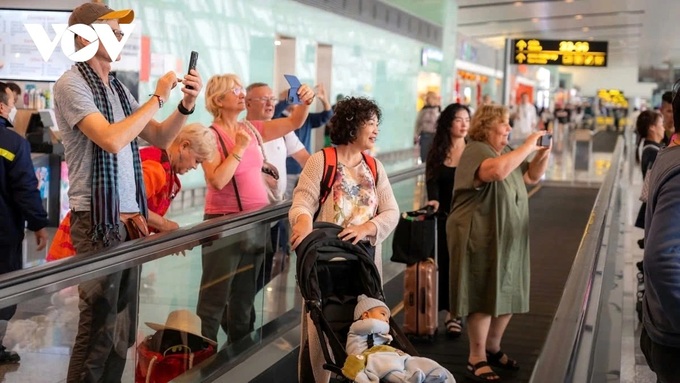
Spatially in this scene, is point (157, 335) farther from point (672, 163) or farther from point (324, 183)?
point (672, 163)

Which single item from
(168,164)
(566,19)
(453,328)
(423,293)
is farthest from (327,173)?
(566,19)

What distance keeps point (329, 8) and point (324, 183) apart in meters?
15.4

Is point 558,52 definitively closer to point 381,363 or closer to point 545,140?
point 545,140

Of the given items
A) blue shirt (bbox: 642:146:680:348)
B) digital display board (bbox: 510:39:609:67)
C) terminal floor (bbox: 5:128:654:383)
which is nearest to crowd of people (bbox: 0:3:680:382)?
blue shirt (bbox: 642:146:680:348)

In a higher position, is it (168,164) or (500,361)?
(168,164)

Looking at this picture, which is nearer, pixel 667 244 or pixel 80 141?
pixel 667 244

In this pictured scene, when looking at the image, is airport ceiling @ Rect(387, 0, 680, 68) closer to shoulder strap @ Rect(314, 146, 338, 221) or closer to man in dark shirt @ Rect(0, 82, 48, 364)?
man in dark shirt @ Rect(0, 82, 48, 364)

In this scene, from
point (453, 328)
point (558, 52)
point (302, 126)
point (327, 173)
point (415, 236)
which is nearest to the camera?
point (327, 173)

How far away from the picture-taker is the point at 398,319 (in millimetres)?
7473

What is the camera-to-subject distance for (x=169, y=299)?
14.6 ft

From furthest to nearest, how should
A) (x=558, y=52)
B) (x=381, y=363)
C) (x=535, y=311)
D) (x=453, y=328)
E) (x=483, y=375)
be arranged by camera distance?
1. (x=558, y=52)
2. (x=535, y=311)
3. (x=453, y=328)
4. (x=483, y=375)
5. (x=381, y=363)

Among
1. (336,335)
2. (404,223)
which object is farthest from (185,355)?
(404,223)

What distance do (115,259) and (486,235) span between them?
2.53m

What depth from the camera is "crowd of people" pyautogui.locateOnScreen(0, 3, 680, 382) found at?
356 centimetres
